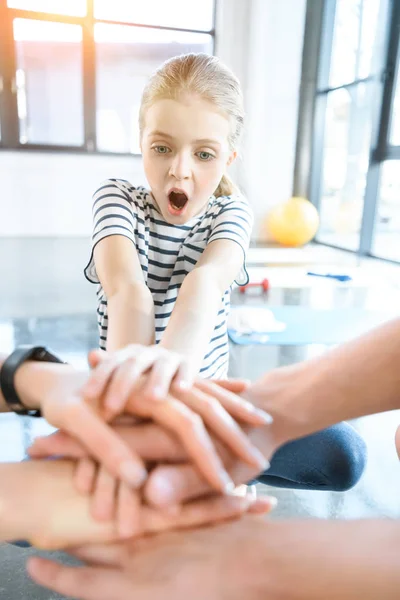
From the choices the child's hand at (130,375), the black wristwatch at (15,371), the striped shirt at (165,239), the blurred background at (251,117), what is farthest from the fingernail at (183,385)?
the blurred background at (251,117)

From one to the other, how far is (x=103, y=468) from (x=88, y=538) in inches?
2.6

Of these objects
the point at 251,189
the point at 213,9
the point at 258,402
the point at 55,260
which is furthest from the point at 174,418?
the point at 213,9

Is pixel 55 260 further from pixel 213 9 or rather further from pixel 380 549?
pixel 380 549

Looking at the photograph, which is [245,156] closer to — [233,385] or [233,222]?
[233,222]

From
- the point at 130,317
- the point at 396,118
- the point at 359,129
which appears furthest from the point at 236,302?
the point at 359,129

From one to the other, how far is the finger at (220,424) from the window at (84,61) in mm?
5387

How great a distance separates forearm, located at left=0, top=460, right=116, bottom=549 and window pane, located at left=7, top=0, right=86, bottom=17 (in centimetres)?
562

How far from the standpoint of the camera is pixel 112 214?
1067mm

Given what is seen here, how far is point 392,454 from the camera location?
1.46 metres

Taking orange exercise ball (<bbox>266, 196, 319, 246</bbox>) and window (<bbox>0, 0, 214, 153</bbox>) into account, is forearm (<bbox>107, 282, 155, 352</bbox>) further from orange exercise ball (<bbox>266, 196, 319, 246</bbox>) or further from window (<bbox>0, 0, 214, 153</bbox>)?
window (<bbox>0, 0, 214, 153</bbox>)

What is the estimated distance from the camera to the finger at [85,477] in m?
0.53

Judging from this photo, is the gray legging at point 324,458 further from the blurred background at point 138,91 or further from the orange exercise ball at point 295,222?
the orange exercise ball at point 295,222

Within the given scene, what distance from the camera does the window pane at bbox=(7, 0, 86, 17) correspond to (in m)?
5.04

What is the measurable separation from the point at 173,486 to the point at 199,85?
83cm
